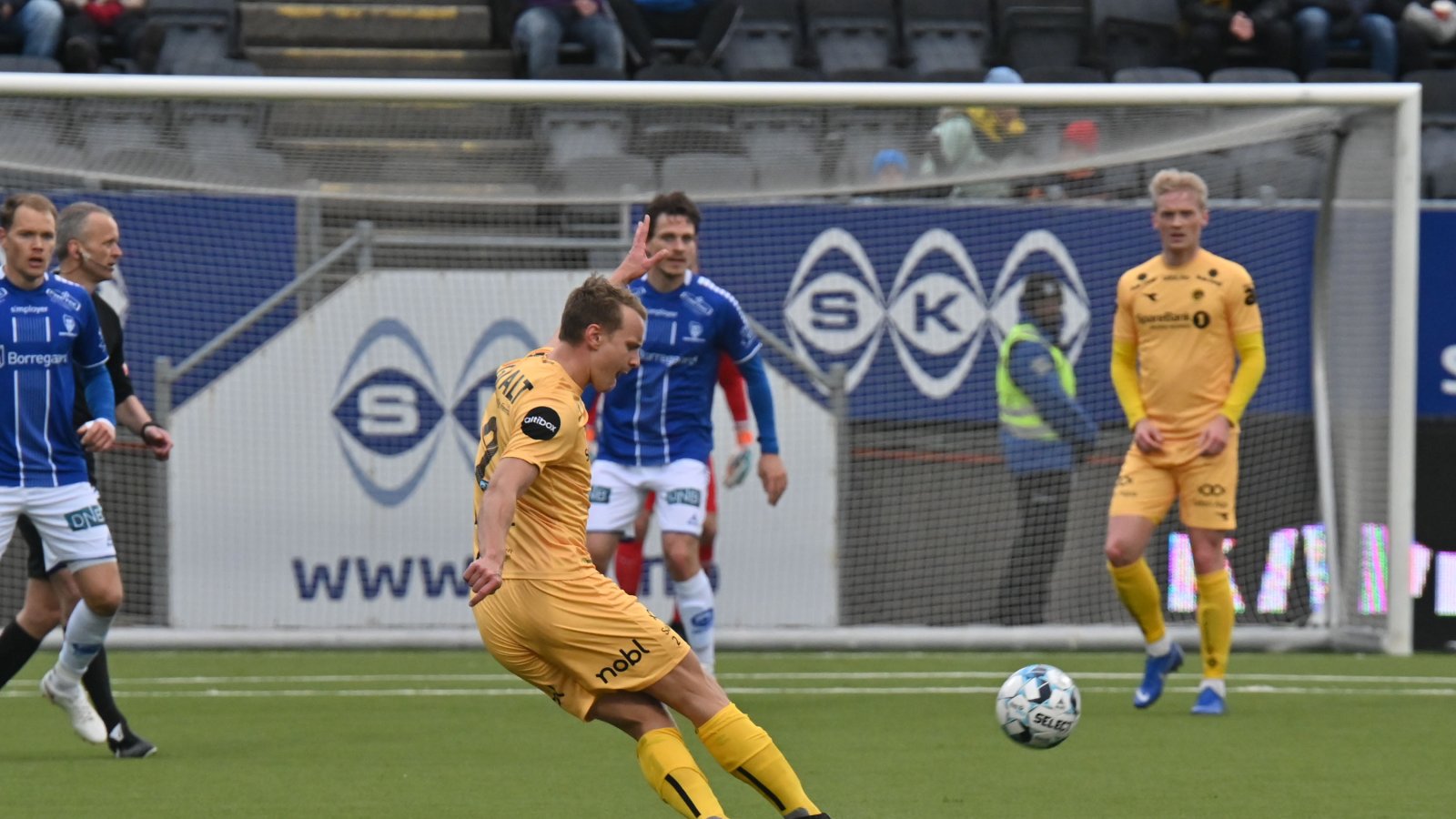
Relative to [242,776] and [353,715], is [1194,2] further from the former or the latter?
[242,776]

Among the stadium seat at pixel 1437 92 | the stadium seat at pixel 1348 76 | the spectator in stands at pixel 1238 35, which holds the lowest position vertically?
the stadium seat at pixel 1437 92

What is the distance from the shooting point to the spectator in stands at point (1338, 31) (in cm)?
1519

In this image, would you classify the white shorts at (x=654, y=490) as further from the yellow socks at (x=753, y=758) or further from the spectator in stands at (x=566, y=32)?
the spectator in stands at (x=566, y=32)

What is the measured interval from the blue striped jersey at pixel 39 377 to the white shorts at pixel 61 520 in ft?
0.12

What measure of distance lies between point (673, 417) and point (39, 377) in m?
2.59

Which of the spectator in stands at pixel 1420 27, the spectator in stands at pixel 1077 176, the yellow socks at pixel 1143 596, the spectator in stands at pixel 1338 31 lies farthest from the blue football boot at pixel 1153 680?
the spectator in stands at pixel 1420 27

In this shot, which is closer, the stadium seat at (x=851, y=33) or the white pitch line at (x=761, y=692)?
the white pitch line at (x=761, y=692)

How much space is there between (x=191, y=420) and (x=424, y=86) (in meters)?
2.40

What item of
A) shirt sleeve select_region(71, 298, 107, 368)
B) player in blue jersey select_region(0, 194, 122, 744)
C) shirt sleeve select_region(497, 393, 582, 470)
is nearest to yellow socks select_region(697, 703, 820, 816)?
shirt sleeve select_region(497, 393, 582, 470)

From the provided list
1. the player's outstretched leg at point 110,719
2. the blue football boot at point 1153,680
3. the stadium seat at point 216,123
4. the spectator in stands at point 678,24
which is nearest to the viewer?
the player's outstretched leg at point 110,719

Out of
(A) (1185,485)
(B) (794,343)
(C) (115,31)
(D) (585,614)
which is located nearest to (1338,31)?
(B) (794,343)

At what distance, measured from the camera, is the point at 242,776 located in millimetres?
6688

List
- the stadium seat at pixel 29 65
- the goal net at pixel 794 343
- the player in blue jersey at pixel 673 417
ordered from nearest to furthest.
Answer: the player in blue jersey at pixel 673 417 → the goal net at pixel 794 343 → the stadium seat at pixel 29 65

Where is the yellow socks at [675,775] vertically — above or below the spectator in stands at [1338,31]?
below
